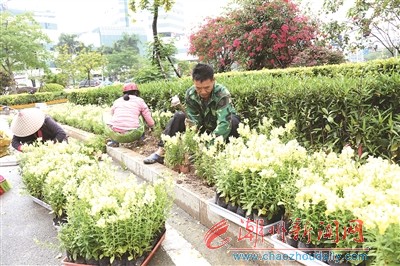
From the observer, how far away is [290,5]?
12.9 meters

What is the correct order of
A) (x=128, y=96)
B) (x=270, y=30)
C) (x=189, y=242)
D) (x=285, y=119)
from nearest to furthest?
(x=189, y=242) → (x=285, y=119) → (x=128, y=96) → (x=270, y=30)

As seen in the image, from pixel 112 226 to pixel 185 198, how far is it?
1240 mm

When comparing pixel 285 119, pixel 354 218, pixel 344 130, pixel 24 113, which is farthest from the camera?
pixel 24 113

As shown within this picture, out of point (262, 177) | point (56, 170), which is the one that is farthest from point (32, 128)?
point (262, 177)

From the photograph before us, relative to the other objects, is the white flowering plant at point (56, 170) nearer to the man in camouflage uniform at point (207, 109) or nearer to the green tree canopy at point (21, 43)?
the man in camouflage uniform at point (207, 109)

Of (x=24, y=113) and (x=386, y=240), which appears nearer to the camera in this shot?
(x=386, y=240)

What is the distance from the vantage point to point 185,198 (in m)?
3.28

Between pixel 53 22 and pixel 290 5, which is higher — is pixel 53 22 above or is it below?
above

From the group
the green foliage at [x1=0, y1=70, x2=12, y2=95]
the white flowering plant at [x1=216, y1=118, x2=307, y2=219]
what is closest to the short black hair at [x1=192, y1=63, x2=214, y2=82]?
the white flowering plant at [x1=216, y1=118, x2=307, y2=219]

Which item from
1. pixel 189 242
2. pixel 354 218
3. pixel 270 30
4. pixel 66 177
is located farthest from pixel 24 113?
pixel 270 30

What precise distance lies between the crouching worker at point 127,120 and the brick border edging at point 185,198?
25 cm

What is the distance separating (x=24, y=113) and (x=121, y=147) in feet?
5.27

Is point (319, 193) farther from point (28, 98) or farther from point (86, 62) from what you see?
point (86, 62)

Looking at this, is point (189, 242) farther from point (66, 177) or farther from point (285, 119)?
point (285, 119)
